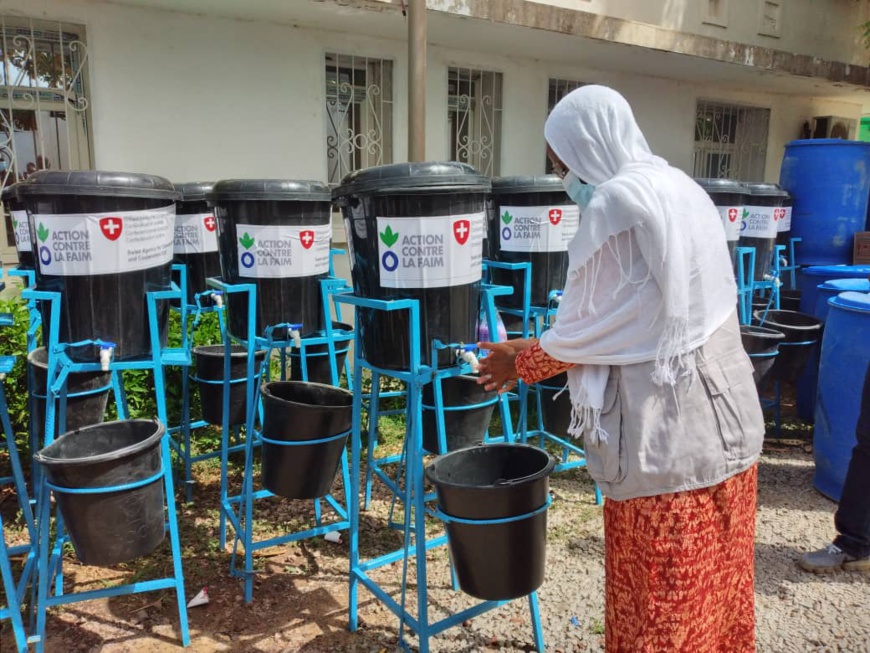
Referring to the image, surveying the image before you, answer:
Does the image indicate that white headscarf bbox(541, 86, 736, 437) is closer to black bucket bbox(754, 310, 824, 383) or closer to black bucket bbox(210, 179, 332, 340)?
black bucket bbox(210, 179, 332, 340)

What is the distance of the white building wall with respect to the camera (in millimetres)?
4852

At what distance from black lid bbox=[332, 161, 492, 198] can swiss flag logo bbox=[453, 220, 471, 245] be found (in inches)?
4.3

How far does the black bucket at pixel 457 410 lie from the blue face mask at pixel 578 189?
154cm

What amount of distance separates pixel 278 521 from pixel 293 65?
3.85m

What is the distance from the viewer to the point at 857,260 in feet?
18.2

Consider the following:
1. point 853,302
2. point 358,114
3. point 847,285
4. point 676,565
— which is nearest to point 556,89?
point 358,114

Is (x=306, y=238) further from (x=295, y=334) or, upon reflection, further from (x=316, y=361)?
(x=316, y=361)

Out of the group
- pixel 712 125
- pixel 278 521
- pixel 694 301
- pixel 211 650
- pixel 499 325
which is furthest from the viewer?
pixel 712 125

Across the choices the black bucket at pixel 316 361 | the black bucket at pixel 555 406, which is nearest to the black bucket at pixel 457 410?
the black bucket at pixel 555 406

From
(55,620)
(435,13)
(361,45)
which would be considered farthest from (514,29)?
(55,620)

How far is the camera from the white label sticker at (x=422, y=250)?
7.17 feet

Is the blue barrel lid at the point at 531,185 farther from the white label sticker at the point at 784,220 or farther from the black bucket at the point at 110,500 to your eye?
the white label sticker at the point at 784,220

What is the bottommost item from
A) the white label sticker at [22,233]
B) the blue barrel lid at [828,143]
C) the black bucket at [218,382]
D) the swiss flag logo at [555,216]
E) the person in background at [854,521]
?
the person in background at [854,521]

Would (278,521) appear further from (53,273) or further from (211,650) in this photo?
(53,273)
